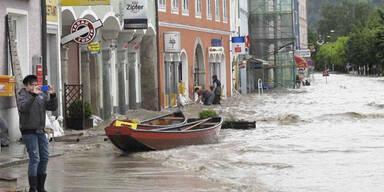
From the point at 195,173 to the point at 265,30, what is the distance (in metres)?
59.6

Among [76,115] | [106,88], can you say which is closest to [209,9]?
[106,88]

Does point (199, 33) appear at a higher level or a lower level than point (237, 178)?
higher

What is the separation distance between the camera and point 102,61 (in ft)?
110

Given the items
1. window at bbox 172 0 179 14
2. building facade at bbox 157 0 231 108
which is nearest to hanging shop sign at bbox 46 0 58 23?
building facade at bbox 157 0 231 108

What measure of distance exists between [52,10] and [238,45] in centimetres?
3123

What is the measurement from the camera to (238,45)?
56.3 meters

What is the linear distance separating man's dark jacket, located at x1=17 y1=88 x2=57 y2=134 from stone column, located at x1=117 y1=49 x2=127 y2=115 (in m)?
22.5

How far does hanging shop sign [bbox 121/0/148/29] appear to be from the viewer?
107 ft

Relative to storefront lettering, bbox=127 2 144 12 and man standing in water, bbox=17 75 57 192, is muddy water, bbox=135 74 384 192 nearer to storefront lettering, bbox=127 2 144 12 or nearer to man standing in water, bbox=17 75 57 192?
man standing in water, bbox=17 75 57 192

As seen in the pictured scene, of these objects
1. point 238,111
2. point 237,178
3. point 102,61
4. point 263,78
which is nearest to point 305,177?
point 237,178

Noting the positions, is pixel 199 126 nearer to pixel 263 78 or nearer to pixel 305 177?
pixel 305 177

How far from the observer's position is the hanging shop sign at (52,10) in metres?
25.6

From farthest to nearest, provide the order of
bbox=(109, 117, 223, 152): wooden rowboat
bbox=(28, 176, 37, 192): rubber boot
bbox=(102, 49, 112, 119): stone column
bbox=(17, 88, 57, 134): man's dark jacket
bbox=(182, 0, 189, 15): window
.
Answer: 1. bbox=(182, 0, 189, 15): window
2. bbox=(102, 49, 112, 119): stone column
3. bbox=(109, 117, 223, 152): wooden rowboat
4. bbox=(28, 176, 37, 192): rubber boot
5. bbox=(17, 88, 57, 134): man's dark jacket

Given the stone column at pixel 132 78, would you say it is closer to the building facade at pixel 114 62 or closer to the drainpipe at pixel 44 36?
the building facade at pixel 114 62
